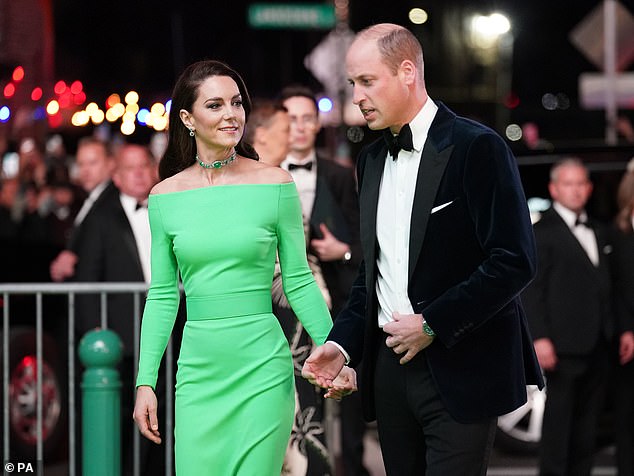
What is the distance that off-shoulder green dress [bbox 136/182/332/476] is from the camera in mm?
4766

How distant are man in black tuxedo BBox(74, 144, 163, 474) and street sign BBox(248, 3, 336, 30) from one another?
6551 mm

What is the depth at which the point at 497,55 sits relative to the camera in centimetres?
3881

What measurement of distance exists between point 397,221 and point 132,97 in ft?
34.5

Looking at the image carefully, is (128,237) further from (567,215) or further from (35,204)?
(567,215)

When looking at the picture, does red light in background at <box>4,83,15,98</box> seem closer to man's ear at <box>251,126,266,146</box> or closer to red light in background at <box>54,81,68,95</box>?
red light in background at <box>54,81,68,95</box>

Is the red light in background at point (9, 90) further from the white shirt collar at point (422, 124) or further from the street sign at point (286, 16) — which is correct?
the white shirt collar at point (422, 124)

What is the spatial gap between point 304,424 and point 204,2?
1687cm

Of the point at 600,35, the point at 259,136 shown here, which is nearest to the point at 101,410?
the point at 259,136

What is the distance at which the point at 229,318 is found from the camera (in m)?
4.82

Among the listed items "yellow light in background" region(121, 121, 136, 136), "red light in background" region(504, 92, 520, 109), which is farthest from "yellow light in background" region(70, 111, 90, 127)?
"red light in background" region(504, 92, 520, 109)

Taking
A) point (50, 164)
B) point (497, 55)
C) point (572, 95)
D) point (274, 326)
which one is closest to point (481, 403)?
point (274, 326)

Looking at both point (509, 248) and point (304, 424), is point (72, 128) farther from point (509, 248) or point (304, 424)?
point (509, 248)

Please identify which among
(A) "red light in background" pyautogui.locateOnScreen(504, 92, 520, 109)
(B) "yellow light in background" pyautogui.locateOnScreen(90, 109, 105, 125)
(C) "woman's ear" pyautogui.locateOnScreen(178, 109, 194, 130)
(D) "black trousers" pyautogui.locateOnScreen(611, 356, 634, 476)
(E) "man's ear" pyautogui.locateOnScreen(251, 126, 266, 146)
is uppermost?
(A) "red light in background" pyautogui.locateOnScreen(504, 92, 520, 109)

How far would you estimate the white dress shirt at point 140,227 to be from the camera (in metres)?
8.62
